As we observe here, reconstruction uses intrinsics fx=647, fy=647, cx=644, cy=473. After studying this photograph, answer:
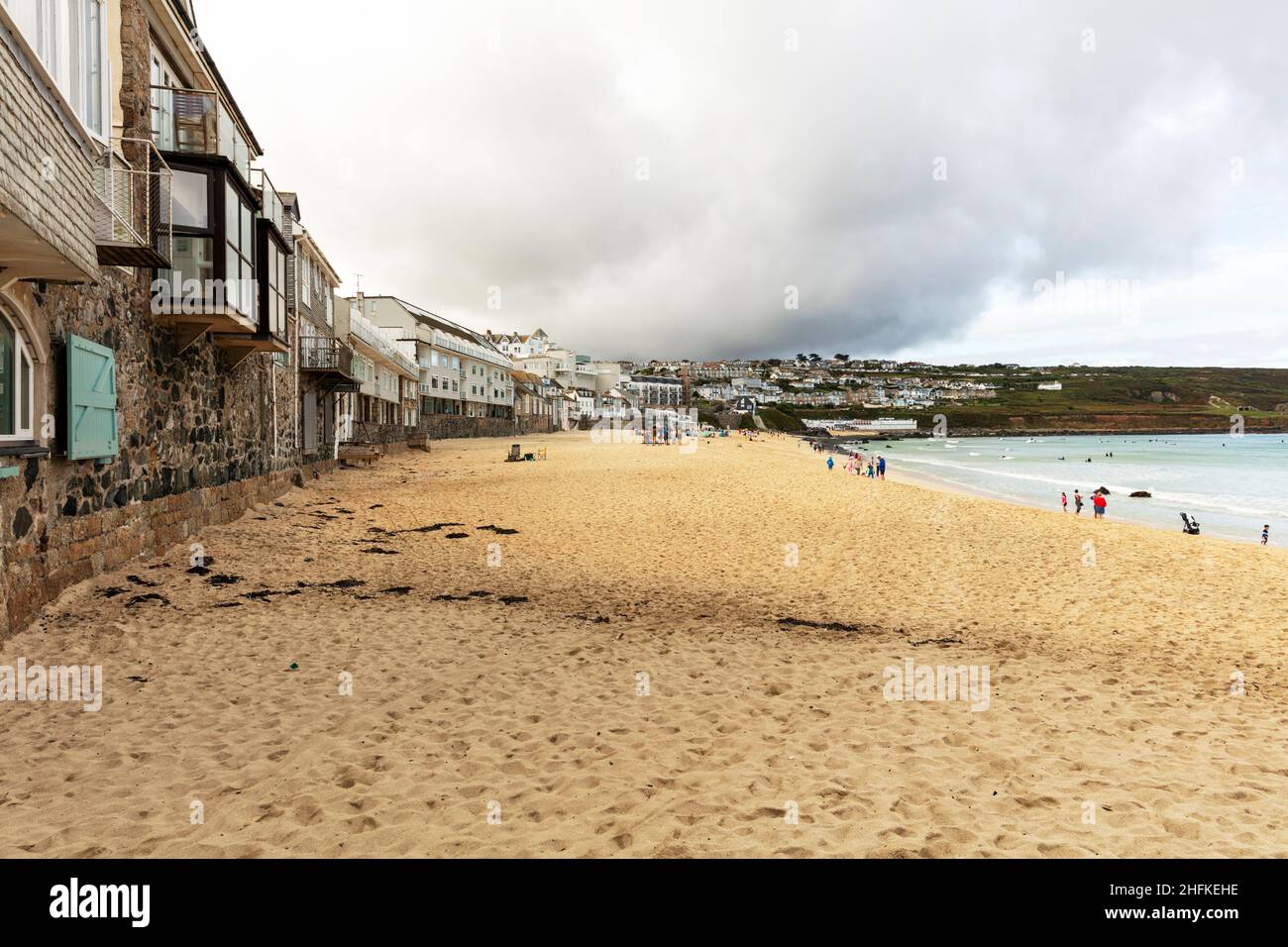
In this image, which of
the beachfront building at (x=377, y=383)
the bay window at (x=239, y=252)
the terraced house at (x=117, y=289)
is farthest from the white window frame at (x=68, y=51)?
the beachfront building at (x=377, y=383)

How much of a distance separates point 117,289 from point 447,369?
2113 inches

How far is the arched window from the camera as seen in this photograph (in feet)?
23.2

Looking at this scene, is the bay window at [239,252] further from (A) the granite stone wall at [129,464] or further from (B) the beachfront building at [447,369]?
(B) the beachfront building at [447,369]

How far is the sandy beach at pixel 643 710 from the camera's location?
4.36 meters

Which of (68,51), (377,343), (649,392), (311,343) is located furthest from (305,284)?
(649,392)

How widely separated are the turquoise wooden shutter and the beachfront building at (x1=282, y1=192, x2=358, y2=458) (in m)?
14.0

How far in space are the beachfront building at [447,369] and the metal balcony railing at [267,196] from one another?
32.3 meters

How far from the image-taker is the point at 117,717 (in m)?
5.88

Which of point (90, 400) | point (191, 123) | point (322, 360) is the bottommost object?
point (90, 400)

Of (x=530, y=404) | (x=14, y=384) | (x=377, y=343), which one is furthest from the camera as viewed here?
(x=530, y=404)

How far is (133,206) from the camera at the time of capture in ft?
32.6

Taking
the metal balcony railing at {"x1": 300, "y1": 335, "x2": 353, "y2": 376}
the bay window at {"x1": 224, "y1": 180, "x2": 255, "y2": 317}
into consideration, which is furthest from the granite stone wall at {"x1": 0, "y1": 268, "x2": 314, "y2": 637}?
the metal balcony railing at {"x1": 300, "y1": 335, "x2": 353, "y2": 376}

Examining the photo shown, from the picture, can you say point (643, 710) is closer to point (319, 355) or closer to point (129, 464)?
point (129, 464)
